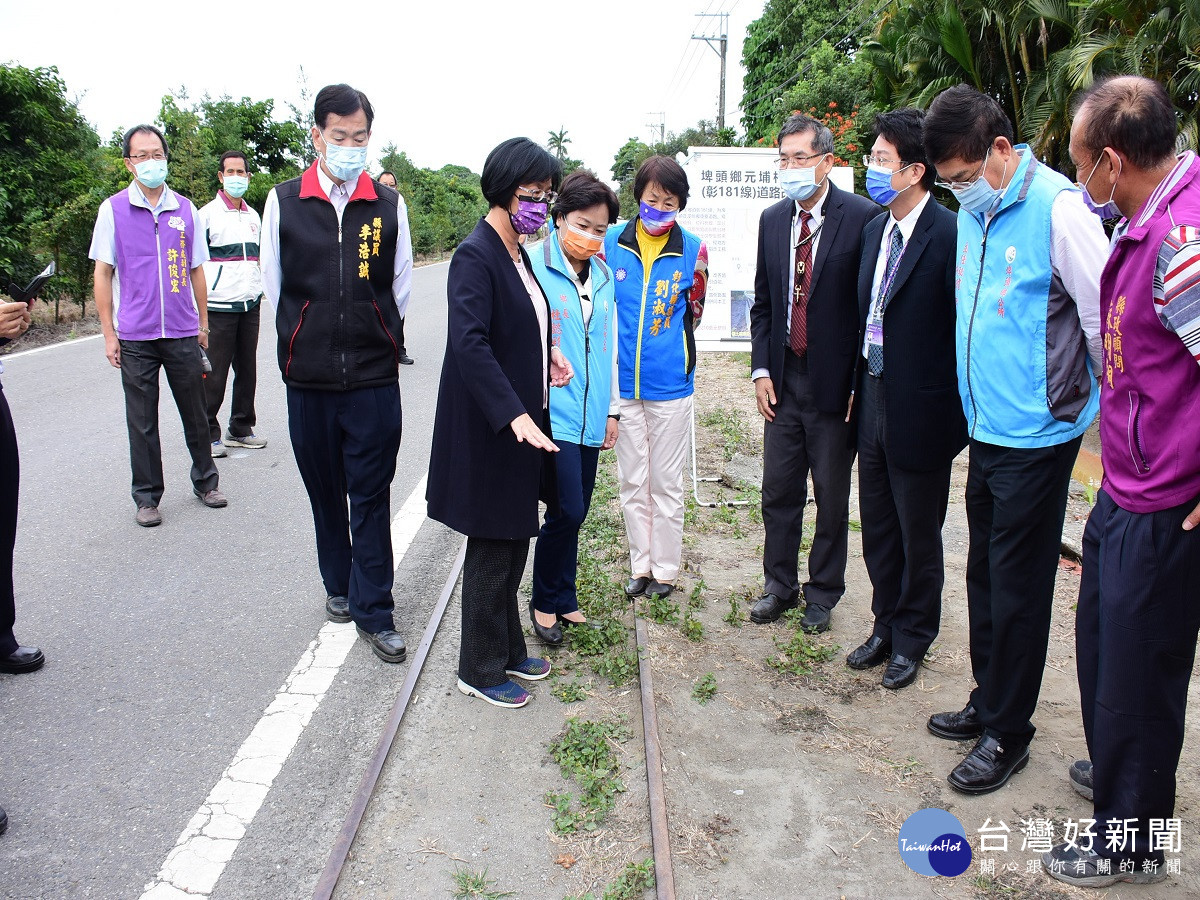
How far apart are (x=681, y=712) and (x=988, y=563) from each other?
1.34 meters

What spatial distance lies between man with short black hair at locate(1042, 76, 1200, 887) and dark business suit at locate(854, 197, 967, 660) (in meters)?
0.94

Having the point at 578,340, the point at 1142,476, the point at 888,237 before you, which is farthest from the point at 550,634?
the point at 1142,476

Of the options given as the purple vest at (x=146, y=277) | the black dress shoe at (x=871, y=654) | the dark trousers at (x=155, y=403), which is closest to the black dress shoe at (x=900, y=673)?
the black dress shoe at (x=871, y=654)

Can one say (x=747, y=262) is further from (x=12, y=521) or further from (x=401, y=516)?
(x=12, y=521)

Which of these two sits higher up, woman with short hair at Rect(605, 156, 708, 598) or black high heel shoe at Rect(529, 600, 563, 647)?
woman with short hair at Rect(605, 156, 708, 598)

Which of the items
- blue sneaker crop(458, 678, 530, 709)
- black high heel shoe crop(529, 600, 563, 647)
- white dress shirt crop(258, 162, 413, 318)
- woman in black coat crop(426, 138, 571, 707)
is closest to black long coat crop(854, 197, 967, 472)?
woman in black coat crop(426, 138, 571, 707)

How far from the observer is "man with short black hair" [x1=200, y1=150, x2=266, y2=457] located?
7262mm

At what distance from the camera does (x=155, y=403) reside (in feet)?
19.3

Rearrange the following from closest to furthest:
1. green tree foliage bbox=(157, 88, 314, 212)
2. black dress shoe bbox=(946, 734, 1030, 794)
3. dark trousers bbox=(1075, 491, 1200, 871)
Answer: dark trousers bbox=(1075, 491, 1200, 871) → black dress shoe bbox=(946, 734, 1030, 794) → green tree foliage bbox=(157, 88, 314, 212)

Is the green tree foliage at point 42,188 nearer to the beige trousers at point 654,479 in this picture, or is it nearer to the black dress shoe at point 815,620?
the beige trousers at point 654,479

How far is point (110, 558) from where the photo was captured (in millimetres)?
5180

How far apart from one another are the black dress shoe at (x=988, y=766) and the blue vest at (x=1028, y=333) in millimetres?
1107

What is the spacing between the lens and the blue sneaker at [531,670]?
4.07 meters

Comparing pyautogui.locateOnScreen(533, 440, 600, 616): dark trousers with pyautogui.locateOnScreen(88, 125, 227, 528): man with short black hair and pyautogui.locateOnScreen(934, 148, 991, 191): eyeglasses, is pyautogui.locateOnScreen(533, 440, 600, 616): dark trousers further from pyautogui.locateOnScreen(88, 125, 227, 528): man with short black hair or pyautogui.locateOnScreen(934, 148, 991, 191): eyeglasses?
pyautogui.locateOnScreen(88, 125, 227, 528): man with short black hair
